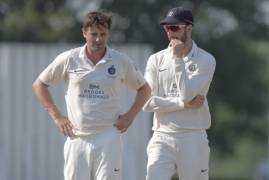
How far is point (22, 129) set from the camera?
20938 millimetres

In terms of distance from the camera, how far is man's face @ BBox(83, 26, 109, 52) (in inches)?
413

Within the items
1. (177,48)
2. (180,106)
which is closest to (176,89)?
(180,106)

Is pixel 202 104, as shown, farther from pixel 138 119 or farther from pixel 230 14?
pixel 230 14

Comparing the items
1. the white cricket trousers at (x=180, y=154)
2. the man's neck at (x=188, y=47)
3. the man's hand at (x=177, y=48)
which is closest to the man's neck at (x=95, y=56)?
the man's hand at (x=177, y=48)

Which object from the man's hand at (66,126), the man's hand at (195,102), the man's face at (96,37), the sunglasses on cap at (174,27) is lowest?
the man's hand at (66,126)

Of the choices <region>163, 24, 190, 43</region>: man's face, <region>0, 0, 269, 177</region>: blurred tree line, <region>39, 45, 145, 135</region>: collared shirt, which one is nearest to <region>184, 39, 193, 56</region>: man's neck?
<region>163, 24, 190, 43</region>: man's face

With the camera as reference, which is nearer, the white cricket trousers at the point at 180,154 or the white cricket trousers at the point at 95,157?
the white cricket trousers at the point at 95,157

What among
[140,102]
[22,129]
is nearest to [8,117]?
[22,129]

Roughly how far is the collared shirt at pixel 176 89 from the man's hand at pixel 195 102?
1.7 inches

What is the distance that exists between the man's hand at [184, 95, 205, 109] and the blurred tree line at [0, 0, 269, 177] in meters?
19.5

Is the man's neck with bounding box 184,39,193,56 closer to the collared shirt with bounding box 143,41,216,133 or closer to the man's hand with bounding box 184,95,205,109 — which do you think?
the collared shirt with bounding box 143,41,216,133

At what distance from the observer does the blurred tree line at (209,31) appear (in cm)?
3212

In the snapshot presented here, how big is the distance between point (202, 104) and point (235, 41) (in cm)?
2405

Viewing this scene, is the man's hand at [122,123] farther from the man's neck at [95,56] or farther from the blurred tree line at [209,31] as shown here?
the blurred tree line at [209,31]
